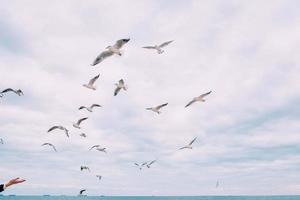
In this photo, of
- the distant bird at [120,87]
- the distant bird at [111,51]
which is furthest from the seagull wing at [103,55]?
the distant bird at [120,87]

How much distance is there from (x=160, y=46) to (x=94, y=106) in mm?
15537

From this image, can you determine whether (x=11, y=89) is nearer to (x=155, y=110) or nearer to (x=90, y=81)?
(x=90, y=81)

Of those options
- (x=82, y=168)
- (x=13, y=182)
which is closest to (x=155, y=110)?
(x=82, y=168)

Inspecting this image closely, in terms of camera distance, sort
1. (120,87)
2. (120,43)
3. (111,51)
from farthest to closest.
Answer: (120,87) < (111,51) < (120,43)

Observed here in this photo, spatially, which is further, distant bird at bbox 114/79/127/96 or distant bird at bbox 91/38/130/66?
distant bird at bbox 114/79/127/96

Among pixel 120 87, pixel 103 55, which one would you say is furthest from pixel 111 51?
pixel 120 87

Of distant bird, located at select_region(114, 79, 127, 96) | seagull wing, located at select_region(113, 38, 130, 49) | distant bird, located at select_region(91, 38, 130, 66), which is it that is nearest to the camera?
seagull wing, located at select_region(113, 38, 130, 49)

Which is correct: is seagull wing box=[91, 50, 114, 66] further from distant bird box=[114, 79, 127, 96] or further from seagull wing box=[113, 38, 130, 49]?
distant bird box=[114, 79, 127, 96]

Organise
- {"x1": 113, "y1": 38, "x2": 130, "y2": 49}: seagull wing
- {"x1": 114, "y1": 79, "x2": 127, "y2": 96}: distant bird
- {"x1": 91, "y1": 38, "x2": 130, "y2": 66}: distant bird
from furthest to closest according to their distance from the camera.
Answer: {"x1": 114, "y1": 79, "x2": 127, "y2": 96}: distant bird
{"x1": 91, "y1": 38, "x2": 130, "y2": 66}: distant bird
{"x1": 113, "y1": 38, "x2": 130, "y2": 49}: seagull wing

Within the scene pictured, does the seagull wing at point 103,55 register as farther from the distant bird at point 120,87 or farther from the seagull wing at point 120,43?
the distant bird at point 120,87

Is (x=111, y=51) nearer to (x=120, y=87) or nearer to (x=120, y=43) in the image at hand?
(x=120, y=43)

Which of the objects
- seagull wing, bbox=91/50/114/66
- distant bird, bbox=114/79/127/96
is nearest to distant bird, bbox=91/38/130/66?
seagull wing, bbox=91/50/114/66

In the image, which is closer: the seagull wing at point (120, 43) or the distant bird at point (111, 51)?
the seagull wing at point (120, 43)

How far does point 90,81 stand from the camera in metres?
44.3
